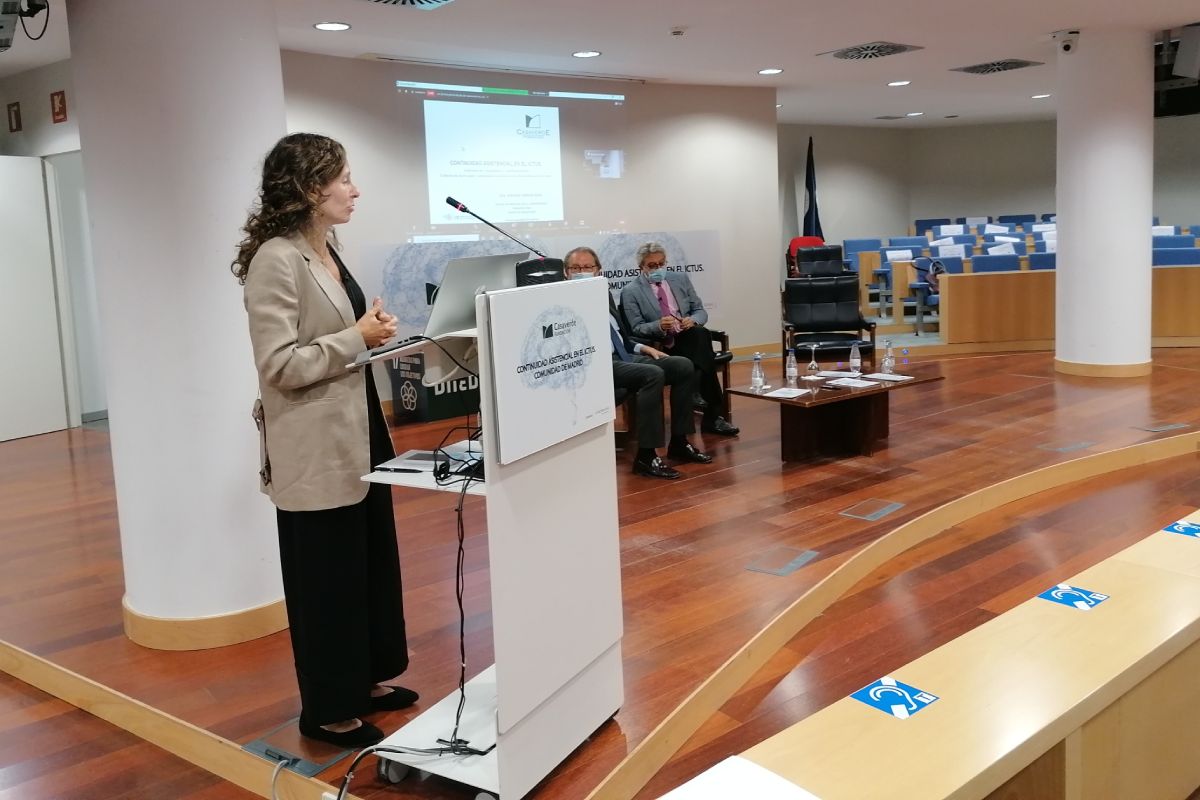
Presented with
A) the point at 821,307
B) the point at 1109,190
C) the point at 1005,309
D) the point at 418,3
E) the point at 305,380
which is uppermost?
the point at 418,3

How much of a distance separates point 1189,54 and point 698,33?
4.16m

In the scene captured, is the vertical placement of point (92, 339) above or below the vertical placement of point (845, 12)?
below

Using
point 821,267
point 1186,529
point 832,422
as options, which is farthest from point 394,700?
point 821,267

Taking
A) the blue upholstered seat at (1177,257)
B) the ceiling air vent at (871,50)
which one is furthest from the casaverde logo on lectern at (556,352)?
the blue upholstered seat at (1177,257)

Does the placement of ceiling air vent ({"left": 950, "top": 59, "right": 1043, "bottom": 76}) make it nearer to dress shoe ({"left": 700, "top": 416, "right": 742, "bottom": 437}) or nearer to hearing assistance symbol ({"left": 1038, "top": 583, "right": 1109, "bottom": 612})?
dress shoe ({"left": 700, "top": 416, "right": 742, "bottom": 437})

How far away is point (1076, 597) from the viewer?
2.29m

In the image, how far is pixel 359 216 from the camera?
8062 millimetres

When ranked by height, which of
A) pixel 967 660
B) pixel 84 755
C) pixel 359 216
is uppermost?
pixel 359 216

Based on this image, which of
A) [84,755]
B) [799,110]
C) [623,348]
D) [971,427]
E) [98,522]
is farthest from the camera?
[799,110]

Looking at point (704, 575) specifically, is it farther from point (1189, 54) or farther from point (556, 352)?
point (1189, 54)

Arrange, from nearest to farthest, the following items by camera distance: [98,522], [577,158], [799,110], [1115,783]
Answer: [1115,783] < [98,522] < [577,158] < [799,110]

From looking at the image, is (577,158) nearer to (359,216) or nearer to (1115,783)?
(359,216)

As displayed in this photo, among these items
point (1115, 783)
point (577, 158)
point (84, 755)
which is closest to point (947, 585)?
point (1115, 783)

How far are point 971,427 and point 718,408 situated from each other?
1.62 m
